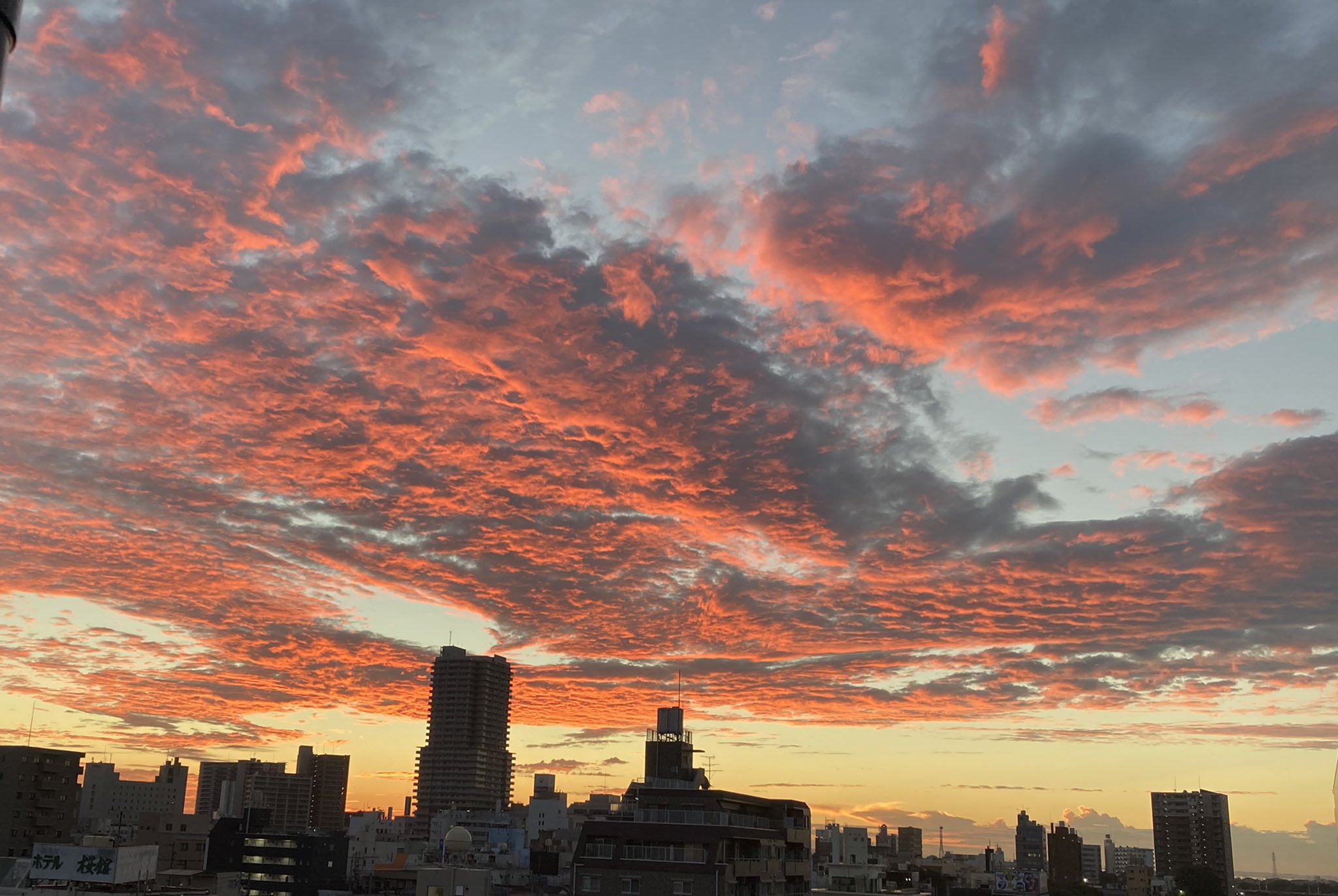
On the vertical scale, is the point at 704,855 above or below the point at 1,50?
below

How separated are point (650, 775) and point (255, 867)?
86.2 metres

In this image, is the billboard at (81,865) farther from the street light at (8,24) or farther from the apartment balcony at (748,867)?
the street light at (8,24)

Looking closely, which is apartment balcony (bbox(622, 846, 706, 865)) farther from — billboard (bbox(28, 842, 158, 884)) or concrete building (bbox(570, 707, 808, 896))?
billboard (bbox(28, 842, 158, 884))

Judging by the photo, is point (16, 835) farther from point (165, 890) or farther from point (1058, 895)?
point (1058, 895)

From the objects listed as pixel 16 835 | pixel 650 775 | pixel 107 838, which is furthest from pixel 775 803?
pixel 16 835

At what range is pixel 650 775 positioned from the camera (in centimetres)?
13612

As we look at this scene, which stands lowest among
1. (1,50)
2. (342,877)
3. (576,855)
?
(342,877)

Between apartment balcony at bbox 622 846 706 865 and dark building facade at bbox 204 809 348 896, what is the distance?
115176 mm

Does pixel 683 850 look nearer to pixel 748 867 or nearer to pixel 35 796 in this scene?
pixel 748 867

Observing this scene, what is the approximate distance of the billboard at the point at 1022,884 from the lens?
531 ft

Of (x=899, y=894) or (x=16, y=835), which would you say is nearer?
(x=899, y=894)

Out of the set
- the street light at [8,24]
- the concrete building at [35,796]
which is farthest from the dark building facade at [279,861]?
the street light at [8,24]

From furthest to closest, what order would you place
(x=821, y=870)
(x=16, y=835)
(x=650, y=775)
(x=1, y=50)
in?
(x=16, y=835), (x=821, y=870), (x=650, y=775), (x=1, y=50)

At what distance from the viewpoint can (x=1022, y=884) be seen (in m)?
167
